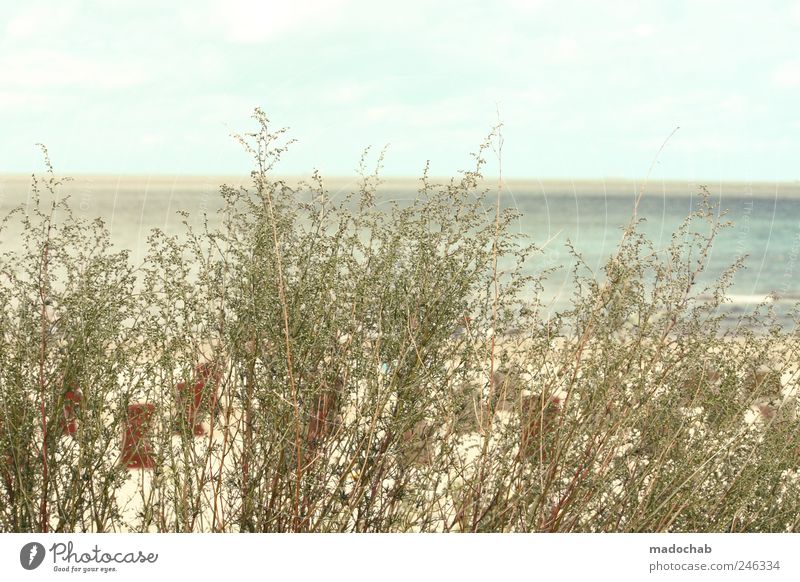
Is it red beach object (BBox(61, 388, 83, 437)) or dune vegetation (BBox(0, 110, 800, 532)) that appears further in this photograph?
red beach object (BBox(61, 388, 83, 437))

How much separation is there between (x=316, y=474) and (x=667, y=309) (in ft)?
4.35

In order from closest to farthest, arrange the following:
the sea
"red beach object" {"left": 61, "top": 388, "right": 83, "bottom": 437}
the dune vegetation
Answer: the dune vegetation, "red beach object" {"left": 61, "top": 388, "right": 83, "bottom": 437}, the sea

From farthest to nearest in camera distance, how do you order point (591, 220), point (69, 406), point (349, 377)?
point (591, 220)
point (69, 406)
point (349, 377)

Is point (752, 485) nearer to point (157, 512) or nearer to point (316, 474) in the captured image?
point (316, 474)

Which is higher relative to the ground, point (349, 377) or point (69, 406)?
point (349, 377)

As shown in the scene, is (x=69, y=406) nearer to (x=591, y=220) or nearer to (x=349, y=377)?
(x=349, y=377)

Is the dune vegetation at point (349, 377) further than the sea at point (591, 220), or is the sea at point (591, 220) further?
the sea at point (591, 220)

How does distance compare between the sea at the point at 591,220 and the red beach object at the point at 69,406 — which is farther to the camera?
the sea at the point at 591,220

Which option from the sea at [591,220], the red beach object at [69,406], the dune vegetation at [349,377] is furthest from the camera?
the sea at [591,220]

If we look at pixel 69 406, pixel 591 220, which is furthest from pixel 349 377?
pixel 591 220

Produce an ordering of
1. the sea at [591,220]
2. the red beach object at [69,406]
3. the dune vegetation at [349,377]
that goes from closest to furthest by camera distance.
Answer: the dune vegetation at [349,377]
the red beach object at [69,406]
the sea at [591,220]

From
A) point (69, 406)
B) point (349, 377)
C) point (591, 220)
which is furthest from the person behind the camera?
point (591, 220)

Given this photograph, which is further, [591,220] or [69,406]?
[591,220]
